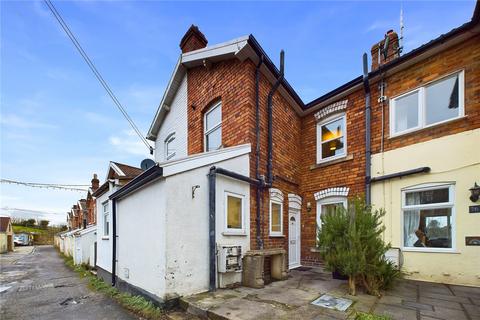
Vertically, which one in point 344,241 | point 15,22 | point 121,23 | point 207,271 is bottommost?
point 207,271

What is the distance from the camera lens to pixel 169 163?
4.81 metres

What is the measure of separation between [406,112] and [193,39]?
787 cm

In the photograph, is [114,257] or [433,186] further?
[114,257]

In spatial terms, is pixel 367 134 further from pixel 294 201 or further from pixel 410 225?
pixel 294 201

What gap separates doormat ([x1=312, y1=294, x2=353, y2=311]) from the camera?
4242 mm

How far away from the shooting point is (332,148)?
861 centimetres

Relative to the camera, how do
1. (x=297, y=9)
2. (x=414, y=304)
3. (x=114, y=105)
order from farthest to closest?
(x=114, y=105) < (x=297, y=9) < (x=414, y=304)

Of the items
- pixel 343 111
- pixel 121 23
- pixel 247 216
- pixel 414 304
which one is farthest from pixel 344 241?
pixel 121 23

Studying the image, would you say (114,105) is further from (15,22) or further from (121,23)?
(15,22)

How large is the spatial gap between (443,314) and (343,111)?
6.07 metres

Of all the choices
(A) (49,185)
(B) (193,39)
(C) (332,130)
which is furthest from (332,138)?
(A) (49,185)

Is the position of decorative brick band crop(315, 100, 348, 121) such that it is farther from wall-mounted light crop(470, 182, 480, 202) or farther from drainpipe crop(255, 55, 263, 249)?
wall-mounted light crop(470, 182, 480, 202)

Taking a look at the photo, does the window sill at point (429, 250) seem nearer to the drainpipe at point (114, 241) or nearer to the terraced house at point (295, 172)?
the terraced house at point (295, 172)

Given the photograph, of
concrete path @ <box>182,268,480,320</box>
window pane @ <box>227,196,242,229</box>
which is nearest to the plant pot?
concrete path @ <box>182,268,480,320</box>
